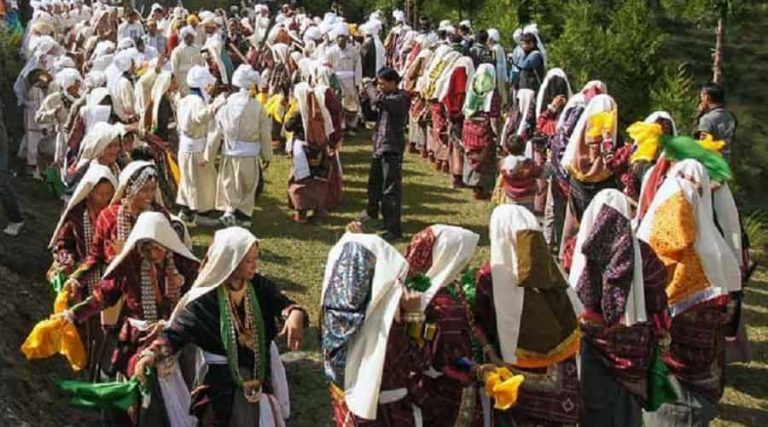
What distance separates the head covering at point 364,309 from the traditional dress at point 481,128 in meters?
7.56

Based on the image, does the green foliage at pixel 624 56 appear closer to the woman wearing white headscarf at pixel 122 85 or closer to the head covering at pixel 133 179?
the woman wearing white headscarf at pixel 122 85

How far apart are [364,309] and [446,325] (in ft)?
1.47

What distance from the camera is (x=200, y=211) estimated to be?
1105 centimetres

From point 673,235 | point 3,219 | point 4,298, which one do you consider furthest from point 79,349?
point 3,219

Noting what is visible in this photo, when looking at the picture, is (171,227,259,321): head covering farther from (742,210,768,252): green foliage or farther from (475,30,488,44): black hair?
(475,30,488,44): black hair

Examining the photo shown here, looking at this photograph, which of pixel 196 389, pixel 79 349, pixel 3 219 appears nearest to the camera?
pixel 196 389

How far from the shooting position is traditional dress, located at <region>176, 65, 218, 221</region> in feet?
34.9

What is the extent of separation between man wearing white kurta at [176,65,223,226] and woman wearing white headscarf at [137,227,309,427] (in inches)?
235

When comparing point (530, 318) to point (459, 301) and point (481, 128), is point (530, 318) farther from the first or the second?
point (481, 128)

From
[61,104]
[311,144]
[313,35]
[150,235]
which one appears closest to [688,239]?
[150,235]

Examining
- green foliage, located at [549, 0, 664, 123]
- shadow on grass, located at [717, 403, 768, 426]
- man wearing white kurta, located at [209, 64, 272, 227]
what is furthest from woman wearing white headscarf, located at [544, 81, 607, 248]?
green foliage, located at [549, 0, 664, 123]

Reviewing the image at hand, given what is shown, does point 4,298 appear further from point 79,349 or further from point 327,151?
point 327,151

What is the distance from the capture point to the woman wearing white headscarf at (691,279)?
5.82m

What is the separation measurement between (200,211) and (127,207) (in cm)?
548
